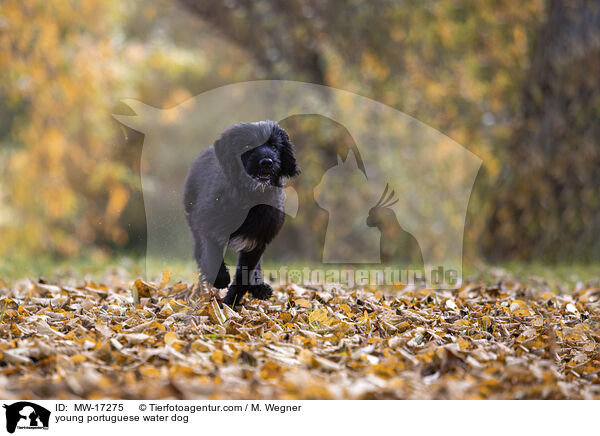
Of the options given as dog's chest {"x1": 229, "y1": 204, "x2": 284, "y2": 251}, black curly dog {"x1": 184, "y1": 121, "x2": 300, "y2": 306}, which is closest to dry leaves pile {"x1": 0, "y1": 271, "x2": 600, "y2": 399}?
black curly dog {"x1": 184, "y1": 121, "x2": 300, "y2": 306}

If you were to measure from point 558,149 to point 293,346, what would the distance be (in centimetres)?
619

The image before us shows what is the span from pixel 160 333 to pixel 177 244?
120cm

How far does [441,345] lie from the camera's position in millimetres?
3055

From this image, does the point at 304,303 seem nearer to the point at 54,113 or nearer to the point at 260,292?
the point at 260,292

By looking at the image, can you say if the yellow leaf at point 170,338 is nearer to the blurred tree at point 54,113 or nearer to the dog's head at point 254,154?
the dog's head at point 254,154

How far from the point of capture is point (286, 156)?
3.74 meters

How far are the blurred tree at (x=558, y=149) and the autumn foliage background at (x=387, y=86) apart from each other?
0.05 feet

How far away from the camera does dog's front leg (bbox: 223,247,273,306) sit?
3.94 meters

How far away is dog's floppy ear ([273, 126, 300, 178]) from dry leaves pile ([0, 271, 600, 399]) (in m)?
0.81
